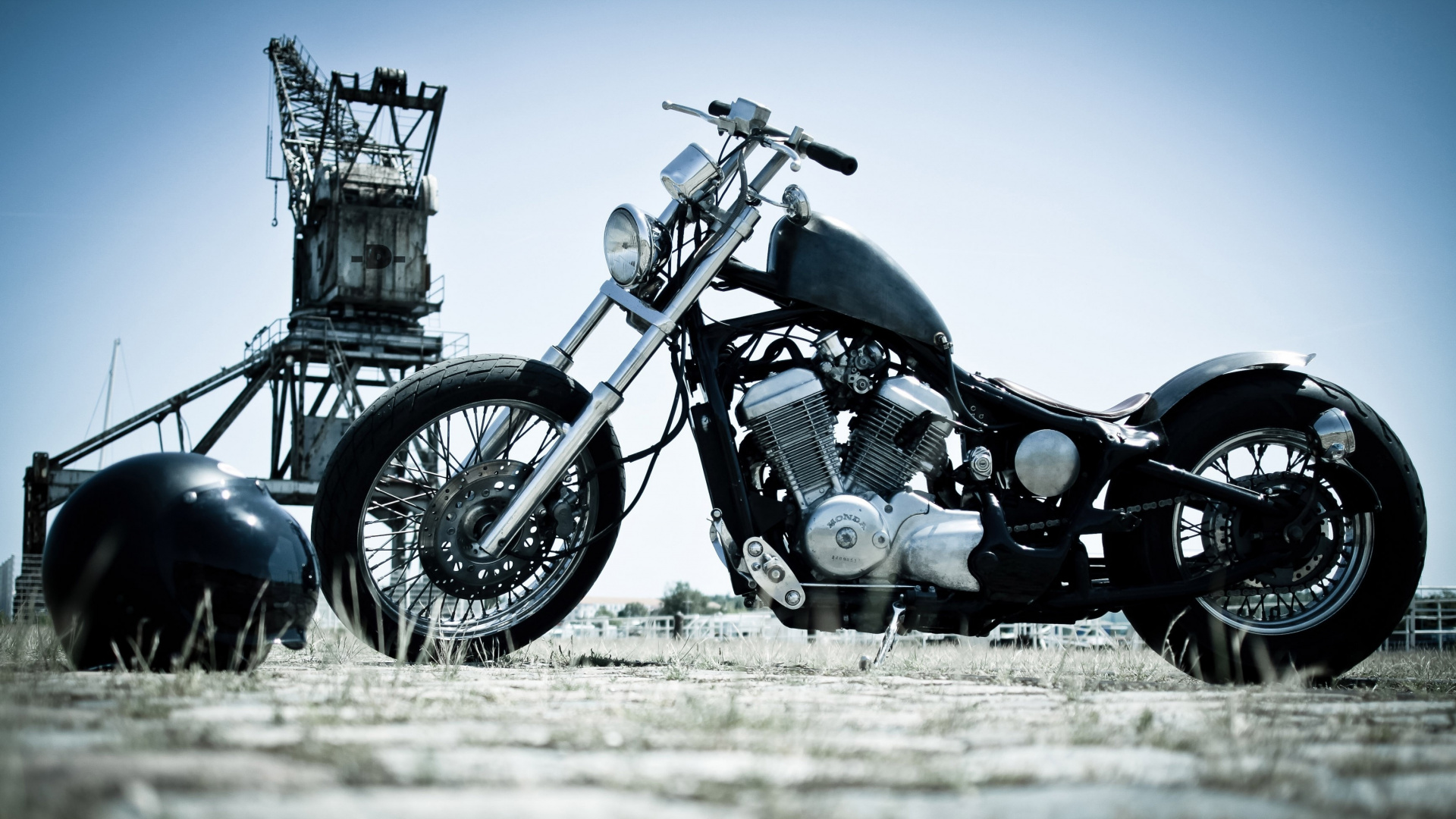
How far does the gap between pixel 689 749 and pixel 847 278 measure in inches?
108

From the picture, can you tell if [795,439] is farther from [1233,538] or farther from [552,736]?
[552,736]

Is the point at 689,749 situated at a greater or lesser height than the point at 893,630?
lesser

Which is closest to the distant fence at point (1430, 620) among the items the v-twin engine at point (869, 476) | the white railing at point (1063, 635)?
the white railing at point (1063, 635)

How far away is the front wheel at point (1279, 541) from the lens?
14.0 feet

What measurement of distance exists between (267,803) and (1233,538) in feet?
12.9

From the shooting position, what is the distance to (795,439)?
4.34 metres

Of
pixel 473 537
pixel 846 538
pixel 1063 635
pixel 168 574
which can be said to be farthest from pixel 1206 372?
pixel 1063 635

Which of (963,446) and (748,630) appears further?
(748,630)

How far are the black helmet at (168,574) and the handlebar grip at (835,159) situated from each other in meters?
2.55

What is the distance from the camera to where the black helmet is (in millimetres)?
3289

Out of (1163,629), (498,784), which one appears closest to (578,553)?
(1163,629)

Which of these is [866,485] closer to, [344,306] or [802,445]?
[802,445]

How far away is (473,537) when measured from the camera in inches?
168

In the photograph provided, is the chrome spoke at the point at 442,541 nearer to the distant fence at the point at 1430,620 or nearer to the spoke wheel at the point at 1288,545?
the spoke wheel at the point at 1288,545
